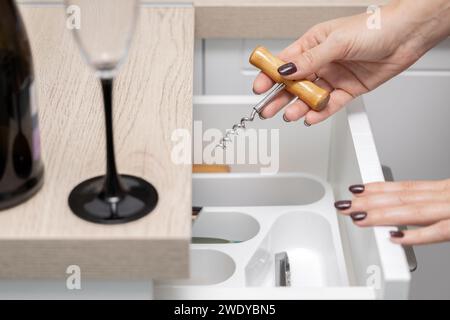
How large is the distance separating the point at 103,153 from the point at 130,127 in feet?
0.20

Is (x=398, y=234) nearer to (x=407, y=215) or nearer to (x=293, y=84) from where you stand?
(x=407, y=215)

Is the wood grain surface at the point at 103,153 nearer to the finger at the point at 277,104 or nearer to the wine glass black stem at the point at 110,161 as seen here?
the wine glass black stem at the point at 110,161

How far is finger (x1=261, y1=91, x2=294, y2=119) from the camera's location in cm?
107

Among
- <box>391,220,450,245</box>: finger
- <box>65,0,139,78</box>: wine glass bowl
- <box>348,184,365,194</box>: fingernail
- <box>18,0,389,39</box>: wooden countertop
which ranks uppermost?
<box>18,0,389,39</box>: wooden countertop

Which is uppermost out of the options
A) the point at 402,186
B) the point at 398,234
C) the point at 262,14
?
the point at 262,14

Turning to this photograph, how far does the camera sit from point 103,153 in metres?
0.83

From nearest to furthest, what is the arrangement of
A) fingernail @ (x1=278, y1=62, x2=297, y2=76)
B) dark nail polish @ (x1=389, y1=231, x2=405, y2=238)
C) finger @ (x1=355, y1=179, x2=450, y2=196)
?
dark nail polish @ (x1=389, y1=231, x2=405, y2=238) → finger @ (x1=355, y1=179, x2=450, y2=196) → fingernail @ (x1=278, y1=62, x2=297, y2=76)

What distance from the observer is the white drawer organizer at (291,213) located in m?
0.94

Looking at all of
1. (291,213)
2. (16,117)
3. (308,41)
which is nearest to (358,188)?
(291,213)

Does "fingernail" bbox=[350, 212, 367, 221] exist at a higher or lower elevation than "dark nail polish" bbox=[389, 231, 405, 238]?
higher

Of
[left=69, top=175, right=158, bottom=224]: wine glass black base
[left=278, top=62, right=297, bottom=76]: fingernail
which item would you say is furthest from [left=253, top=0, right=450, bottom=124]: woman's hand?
[left=69, top=175, right=158, bottom=224]: wine glass black base

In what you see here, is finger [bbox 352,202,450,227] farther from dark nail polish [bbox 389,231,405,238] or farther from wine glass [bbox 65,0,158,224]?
wine glass [bbox 65,0,158,224]

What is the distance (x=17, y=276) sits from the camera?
0.74 m

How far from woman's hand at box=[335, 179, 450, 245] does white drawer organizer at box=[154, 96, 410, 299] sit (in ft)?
0.05
